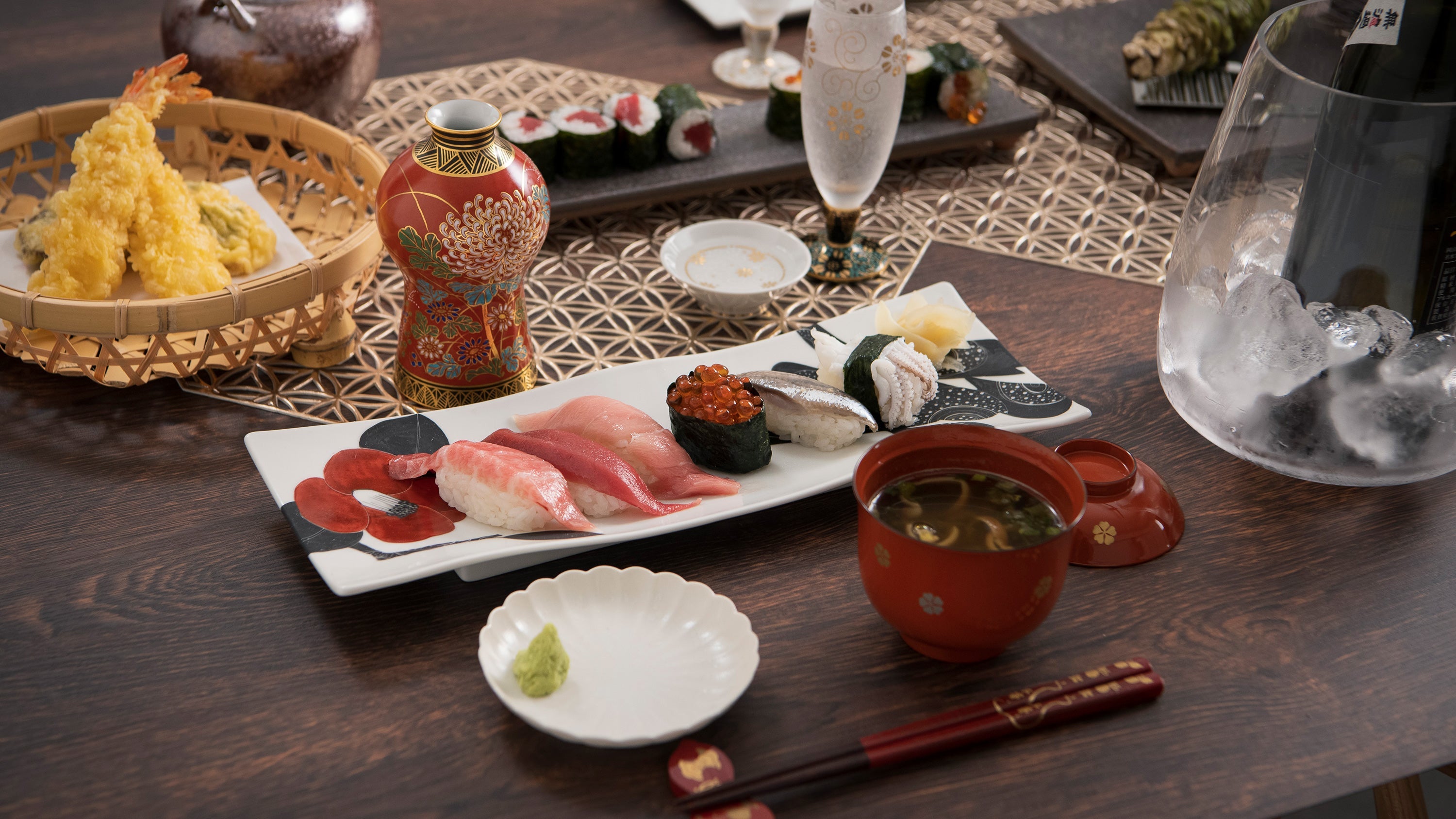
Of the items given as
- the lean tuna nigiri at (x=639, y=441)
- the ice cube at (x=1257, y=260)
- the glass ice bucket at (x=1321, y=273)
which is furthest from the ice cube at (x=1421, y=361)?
the lean tuna nigiri at (x=639, y=441)

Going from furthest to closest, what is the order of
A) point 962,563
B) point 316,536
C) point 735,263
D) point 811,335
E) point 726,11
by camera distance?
point 726,11, point 735,263, point 811,335, point 316,536, point 962,563

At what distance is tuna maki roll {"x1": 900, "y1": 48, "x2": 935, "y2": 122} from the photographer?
1734 millimetres

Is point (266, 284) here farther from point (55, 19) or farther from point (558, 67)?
point (55, 19)

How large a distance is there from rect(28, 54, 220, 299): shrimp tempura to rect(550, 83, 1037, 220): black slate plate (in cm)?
47

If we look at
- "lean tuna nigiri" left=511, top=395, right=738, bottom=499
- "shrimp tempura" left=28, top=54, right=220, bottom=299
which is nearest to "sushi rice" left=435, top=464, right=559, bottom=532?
"lean tuna nigiri" left=511, top=395, right=738, bottom=499

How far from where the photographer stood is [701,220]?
64.2 inches

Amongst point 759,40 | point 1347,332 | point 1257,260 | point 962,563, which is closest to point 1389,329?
point 1347,332

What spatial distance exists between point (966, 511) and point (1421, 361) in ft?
1.55

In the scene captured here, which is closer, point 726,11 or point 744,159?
point 744,159

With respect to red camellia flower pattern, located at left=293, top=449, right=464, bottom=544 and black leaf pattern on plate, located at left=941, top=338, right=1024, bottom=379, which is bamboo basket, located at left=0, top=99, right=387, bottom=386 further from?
black leaf pattern on plate, located at left=941, top=338, right=1024, bottom=379

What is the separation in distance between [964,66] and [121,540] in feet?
4.47

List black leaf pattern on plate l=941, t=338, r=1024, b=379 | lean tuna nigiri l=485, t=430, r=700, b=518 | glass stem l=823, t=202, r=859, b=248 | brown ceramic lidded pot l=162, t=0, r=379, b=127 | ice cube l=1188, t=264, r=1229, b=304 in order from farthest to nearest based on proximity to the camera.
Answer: brown ceramic lidded pot l=162, t=0, r=379, b=127, glass stem l=823, t=202, r=859, b=248, black leaf pattern on plate l=941, t=338, r=1024, b=379, ice cube l=1188, t=264, r=1229, b=304, lean tuna nigiri l=485, t=430, r=700, b=518

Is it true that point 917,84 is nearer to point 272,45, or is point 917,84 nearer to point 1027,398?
point 1027,398

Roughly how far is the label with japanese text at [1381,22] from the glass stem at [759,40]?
108cm
